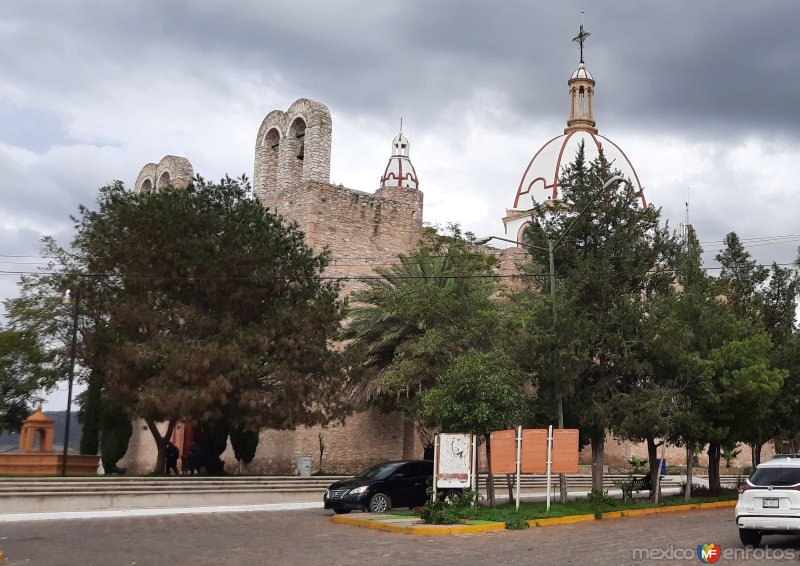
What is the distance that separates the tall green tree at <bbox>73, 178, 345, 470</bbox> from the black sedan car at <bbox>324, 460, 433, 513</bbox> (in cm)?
475

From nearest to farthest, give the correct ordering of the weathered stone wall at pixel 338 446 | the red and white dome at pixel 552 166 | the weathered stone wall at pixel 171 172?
the weathered stone wall at pixel 338 446
the weathered stone wall at pixel 171 172
the red and white dome at pixel 552 166

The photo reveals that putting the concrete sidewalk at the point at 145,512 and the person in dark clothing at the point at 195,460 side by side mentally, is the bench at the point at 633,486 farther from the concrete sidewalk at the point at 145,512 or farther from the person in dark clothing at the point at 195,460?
the person in dark clothing at the point at 195,460

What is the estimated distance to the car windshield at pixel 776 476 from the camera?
40.8 feet

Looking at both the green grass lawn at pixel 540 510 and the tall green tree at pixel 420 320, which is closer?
the green grass lawn at pixel 540 510

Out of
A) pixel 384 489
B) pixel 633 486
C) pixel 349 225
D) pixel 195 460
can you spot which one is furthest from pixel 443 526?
pixel 349 225

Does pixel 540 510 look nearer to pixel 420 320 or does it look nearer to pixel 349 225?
pixel 420 320

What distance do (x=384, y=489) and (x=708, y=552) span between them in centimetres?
855

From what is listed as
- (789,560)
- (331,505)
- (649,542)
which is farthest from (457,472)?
(789,560)

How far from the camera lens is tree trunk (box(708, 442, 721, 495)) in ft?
82.1

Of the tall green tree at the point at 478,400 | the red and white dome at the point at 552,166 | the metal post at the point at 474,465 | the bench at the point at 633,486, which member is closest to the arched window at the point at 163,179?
the red and white dome at the point at 552,166

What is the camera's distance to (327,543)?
44.6 feet

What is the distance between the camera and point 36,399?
128 feet

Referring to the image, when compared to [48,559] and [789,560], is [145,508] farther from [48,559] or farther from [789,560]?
[789,560]

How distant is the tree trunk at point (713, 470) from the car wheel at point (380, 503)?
10274 mm
